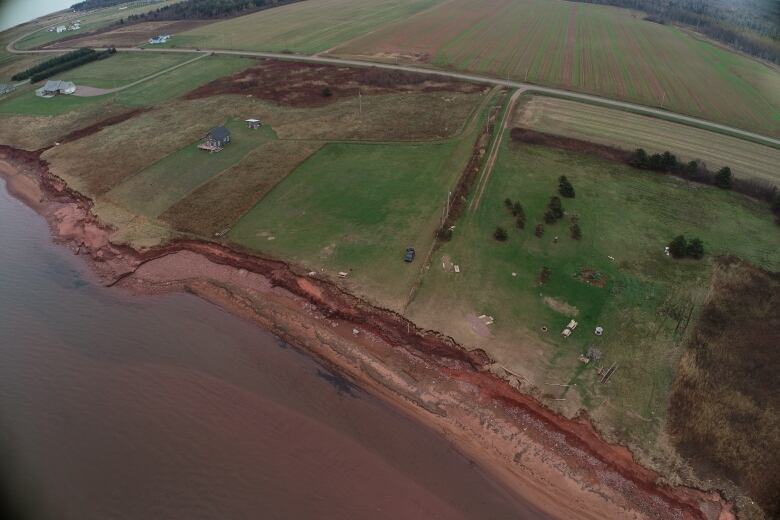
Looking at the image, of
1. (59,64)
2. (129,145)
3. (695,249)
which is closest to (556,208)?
(695,249)

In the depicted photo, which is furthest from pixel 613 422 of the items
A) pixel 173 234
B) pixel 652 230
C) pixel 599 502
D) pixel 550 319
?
pixel 173 234

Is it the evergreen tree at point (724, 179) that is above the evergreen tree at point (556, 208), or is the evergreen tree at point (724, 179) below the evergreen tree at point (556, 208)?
above

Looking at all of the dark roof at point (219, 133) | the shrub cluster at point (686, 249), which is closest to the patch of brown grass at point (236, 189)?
the dark roof at point (219, 133)

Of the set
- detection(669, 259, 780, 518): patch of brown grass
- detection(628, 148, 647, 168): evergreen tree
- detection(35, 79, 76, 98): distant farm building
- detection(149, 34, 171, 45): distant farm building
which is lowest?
detection(669, 259, 780, 518): patch of brown grass

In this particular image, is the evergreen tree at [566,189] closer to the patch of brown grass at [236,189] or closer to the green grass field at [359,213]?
the green grass field at [359,213]

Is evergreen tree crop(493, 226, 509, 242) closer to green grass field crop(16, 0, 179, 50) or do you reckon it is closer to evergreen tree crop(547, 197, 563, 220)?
evergreen tree crop(547, 197, 563, 220)

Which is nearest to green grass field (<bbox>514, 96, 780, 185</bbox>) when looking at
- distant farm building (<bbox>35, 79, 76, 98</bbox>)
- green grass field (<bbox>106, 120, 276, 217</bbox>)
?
green grass field (<bbox>106, 120, 276, 217</bbox>)

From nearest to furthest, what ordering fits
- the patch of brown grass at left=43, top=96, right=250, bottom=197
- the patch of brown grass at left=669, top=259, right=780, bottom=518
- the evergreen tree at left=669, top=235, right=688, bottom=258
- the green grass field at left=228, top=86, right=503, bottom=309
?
the patch of brown grass at left=669, top=259, right=780, bottom=518, the green grass field at left=228, top=86, right=503, bottom=309, the evergreen tree at left=669, top=235, right=688, bottom=258, the patch of brown grass at left=43, top=96, right=250, bottom=197
